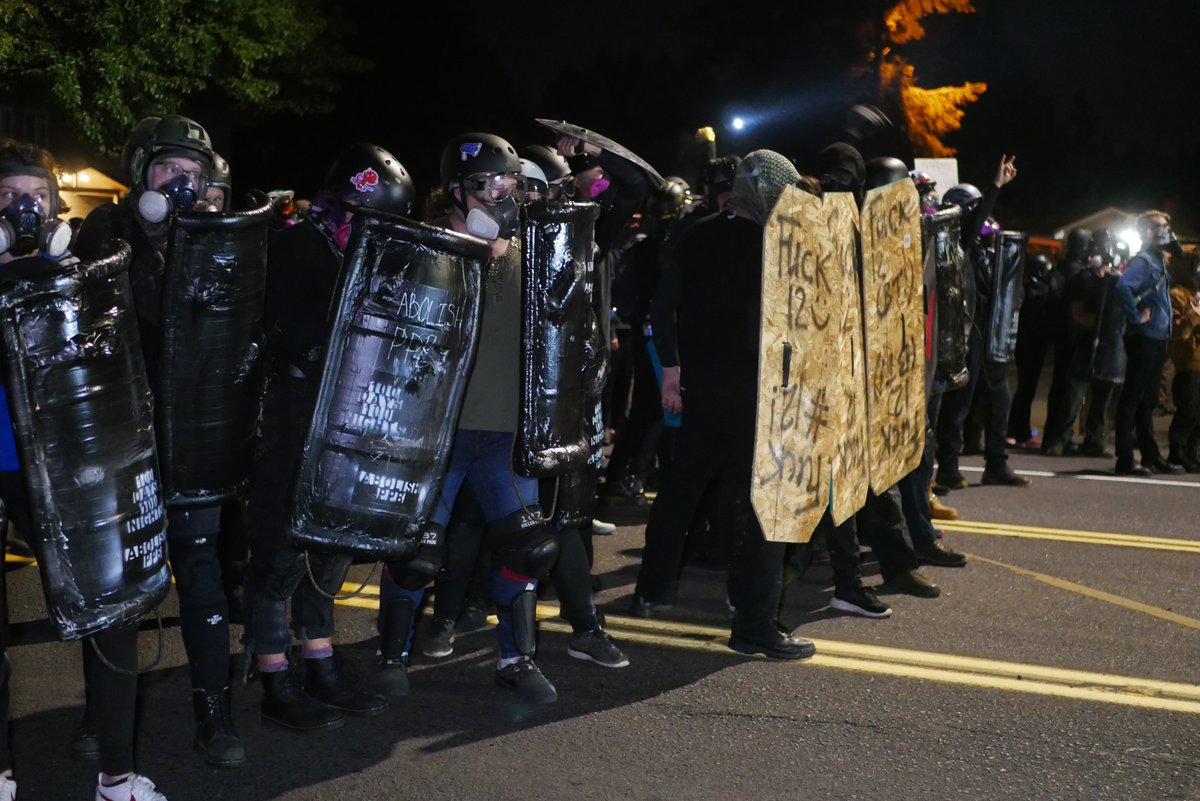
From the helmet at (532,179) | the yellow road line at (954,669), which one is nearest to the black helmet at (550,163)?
the helmet at (532,179)

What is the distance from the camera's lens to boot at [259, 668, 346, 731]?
4.73 meters

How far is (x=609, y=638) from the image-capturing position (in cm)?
566

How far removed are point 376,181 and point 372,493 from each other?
3.61ft

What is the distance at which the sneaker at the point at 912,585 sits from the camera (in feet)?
22.7

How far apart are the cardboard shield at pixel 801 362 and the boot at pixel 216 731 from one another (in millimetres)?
2221

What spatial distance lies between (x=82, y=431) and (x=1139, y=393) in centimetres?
1017

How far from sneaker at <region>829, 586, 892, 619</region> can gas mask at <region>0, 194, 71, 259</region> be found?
423cm

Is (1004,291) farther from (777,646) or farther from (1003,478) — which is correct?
(777,646)

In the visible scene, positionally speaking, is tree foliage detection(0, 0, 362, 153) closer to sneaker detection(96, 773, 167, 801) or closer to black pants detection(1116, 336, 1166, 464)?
black pants detection(1116, 336, 1166, 464)

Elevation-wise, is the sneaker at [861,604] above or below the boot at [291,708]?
above

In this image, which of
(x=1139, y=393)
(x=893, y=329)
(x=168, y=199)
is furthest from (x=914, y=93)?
(x=168, y=199)

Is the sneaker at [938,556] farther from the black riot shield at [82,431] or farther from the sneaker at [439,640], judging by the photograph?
the black riot shield at [82,431]

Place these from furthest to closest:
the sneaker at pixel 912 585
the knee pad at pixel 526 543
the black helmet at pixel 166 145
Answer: the sneaker at pixel 912 585 < the knee pad at pixel 526 543 < the black helmet at pixel 166 145

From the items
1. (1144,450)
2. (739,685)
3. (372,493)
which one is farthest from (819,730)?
(1144,450)
